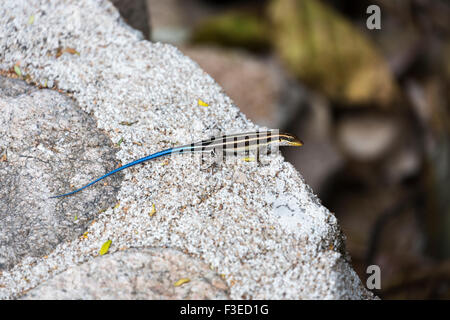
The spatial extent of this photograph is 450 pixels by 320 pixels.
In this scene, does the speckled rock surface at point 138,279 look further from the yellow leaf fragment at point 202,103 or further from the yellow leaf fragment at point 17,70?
the yellow leaf fragment at point 17,70

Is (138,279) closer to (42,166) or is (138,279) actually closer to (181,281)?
(181,281)

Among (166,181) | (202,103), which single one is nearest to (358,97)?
(202,103)

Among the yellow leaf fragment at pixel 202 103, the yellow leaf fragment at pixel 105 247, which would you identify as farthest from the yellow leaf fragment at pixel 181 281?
the yellow leaf fragment at pixel 202 103

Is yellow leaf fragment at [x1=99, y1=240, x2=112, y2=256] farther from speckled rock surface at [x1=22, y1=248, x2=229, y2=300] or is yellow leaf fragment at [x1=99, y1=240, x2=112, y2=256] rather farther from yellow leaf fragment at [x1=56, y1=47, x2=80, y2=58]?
yellow leaf fragment at [x1=56, y1=47, x2=80, y2=58]

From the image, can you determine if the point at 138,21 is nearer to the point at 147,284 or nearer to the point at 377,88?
the point at 147,284

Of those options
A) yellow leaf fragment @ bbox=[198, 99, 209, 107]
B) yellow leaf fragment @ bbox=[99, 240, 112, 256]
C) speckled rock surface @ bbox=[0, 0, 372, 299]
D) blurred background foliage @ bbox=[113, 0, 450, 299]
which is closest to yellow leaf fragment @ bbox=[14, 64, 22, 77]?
speckled rock surface @ bbox=[0, 0, 372, 299]

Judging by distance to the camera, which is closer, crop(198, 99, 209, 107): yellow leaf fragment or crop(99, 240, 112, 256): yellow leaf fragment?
crop(99, 240, 112, 256): yellow leaf fragment
